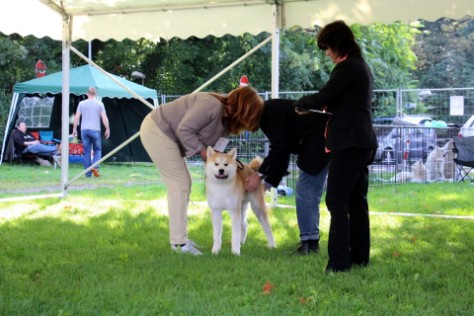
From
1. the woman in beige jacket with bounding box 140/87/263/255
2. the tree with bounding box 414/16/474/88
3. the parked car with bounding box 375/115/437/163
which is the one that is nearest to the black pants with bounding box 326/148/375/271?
the woman in beige jacket with bounding box 140/87/263/255

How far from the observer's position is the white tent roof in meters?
6.32

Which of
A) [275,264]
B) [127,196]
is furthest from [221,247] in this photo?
[127,196]

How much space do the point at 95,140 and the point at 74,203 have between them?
5.14 m

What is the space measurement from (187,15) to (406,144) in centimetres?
715

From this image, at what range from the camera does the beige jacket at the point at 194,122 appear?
468 centimetres

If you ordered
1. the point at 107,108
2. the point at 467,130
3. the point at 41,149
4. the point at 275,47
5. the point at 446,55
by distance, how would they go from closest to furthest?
the point at 275,47, the point at 467,130, the point at 41,149, the point at 107,108, the point at 446,55

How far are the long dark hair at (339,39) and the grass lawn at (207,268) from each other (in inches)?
59.8

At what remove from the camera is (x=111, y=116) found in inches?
683

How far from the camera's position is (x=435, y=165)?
1239cm

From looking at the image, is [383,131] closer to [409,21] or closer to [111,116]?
[409,21]

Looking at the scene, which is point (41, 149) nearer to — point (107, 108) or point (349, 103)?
point (107, 108)

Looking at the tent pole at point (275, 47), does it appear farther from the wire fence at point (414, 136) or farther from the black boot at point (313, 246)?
the black boot at point (313, 246)

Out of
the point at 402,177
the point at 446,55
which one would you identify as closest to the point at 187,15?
the point at 402,177

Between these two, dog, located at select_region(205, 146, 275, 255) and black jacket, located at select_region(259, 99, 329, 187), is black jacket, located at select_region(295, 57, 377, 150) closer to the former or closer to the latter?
black jacket, located at select_region(259, 99, 329, 187)
